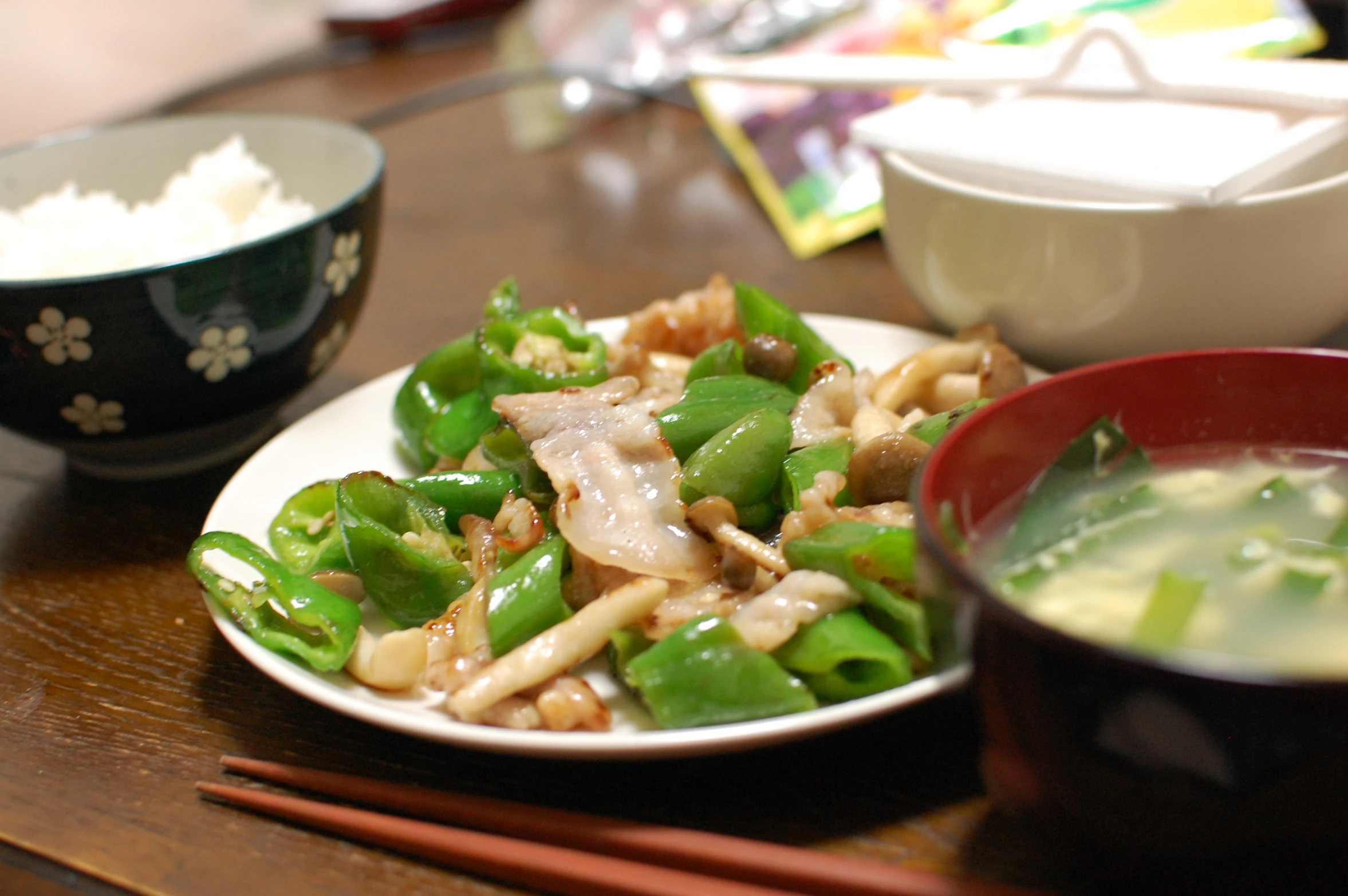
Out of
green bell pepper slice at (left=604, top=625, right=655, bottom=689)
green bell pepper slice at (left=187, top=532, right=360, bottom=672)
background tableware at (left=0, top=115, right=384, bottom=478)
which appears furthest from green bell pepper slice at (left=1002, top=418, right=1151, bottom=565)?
background tableware at (left=0, top=115, right=384, bottom=478)

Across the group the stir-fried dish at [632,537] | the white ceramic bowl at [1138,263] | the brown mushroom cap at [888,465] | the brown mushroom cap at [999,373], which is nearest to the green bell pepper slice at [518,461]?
the stir-fried dish at [632,537]

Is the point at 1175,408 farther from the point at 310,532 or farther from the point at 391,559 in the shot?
the point at 310,532

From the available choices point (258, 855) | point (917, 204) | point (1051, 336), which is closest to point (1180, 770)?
point (258, 855)

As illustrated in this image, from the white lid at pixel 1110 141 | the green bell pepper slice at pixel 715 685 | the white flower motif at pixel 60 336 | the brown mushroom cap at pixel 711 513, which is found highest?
the white lid at pixel 1110 141

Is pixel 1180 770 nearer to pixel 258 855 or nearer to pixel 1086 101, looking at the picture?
pixel 258 855

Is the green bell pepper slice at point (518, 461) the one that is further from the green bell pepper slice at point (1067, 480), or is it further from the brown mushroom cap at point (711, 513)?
the green bell pepper slice at point (1067, 480)

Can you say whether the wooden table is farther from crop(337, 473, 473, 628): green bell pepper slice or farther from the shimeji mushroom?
the shimeji mushroom

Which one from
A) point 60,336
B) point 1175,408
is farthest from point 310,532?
point 1175,408
